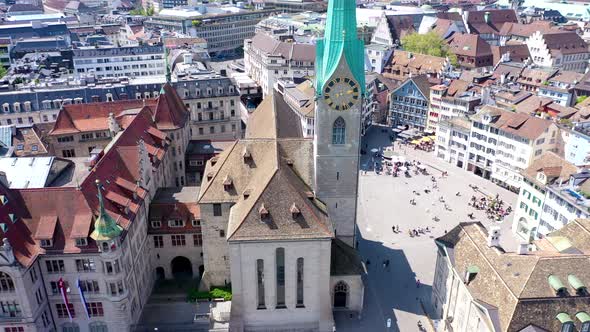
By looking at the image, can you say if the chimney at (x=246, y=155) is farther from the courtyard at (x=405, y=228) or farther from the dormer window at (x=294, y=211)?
the courtyard at (x=405, y=228)

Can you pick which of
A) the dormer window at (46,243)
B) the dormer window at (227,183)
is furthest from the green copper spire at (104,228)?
the dormer window at (227,183)

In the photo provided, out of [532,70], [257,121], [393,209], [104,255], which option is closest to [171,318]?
[104,255]

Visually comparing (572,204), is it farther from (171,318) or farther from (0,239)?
(0,239)

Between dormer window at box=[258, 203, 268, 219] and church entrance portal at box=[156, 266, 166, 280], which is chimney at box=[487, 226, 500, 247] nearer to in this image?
dormer window at box=[258, 203, 268, 219]

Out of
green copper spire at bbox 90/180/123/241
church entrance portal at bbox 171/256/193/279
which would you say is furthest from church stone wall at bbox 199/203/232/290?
green copper spire at bbox 90/180/123/241

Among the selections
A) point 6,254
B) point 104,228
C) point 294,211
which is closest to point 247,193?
point 294,211

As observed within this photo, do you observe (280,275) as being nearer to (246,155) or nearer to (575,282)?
(246,155)
